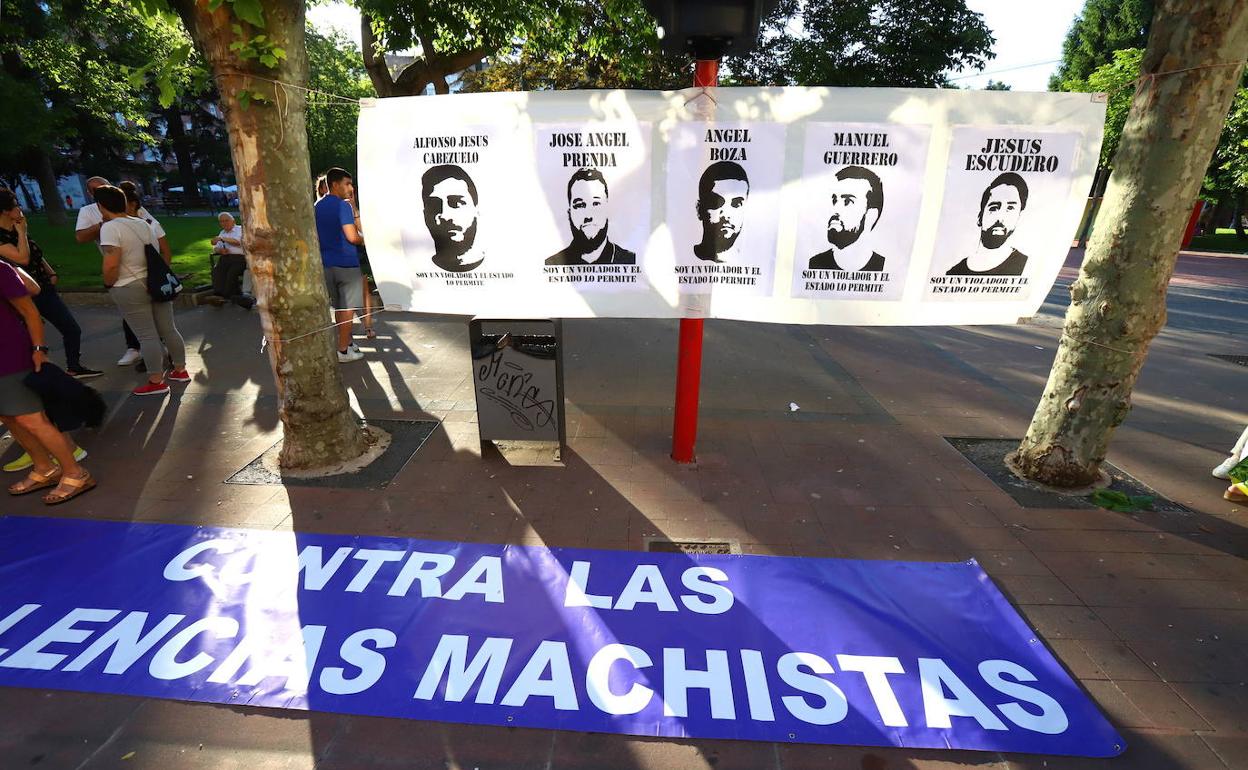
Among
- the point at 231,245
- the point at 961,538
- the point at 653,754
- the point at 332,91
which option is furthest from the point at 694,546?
the point at 332,91

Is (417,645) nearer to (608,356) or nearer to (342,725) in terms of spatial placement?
(342,725)

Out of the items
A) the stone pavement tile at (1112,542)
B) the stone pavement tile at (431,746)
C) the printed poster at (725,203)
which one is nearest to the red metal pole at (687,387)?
the printed poster at (725,203)

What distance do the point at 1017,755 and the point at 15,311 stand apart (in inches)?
238

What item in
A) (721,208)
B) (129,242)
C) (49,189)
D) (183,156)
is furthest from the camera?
(183,156)

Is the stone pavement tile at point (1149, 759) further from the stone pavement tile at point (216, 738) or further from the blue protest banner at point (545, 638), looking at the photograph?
the stone pavement tile at point (216, 738)

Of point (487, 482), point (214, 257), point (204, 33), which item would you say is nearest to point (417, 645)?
point (487, 482)

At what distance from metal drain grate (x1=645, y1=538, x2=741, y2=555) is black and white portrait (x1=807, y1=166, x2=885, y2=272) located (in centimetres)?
194

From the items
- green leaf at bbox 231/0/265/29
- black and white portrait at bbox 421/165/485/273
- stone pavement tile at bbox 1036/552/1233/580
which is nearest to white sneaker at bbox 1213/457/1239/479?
stone pavement tile at bbox 1036/552/1233/580

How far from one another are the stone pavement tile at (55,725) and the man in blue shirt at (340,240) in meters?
4.13

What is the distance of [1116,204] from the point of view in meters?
3.98

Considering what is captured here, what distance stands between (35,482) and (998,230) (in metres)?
6.87

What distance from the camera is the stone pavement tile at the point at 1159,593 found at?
3303 mm

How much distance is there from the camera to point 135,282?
18.7 ft

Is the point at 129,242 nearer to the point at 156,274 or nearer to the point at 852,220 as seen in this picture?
the point at 156,274
